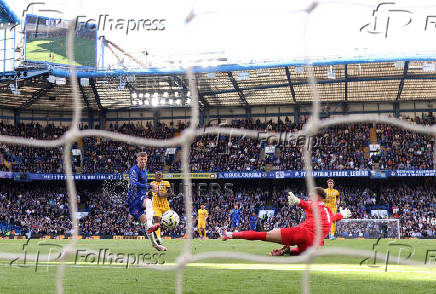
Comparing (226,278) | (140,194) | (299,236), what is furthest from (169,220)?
(299,236)

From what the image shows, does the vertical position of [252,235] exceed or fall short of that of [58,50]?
it falls short

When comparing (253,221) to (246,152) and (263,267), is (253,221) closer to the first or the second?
(246,152)

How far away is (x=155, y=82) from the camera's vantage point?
32000mm

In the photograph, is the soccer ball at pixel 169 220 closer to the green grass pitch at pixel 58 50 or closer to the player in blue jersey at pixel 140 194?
the player in blue jersey at pixel 140 194

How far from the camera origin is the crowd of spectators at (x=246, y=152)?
3153 centimetres

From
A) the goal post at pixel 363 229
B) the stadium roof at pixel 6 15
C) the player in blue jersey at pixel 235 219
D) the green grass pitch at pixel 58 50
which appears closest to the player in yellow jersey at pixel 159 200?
the goal post at pixel 363 229

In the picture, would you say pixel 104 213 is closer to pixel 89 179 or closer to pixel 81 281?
pixel 89 179

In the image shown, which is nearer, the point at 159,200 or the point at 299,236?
the point at 299,236

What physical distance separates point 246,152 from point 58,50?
1312cm

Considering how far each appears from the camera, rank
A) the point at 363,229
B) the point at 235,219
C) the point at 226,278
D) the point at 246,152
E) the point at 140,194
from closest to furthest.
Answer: the point at 226,278, the point at 140,194, the point at 363,229, the point at 235,219, the point at 246,152

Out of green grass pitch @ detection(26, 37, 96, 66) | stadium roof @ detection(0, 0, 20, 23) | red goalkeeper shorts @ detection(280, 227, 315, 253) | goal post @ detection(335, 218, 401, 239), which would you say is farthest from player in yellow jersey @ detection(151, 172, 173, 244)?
green grass pitch @ detection(26, 37, 96, 66)

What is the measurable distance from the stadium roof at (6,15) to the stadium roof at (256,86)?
11.0ft

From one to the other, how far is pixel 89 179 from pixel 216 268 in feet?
86.1

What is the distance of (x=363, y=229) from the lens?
24609 millimetres
